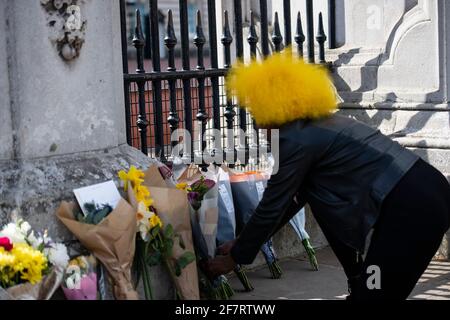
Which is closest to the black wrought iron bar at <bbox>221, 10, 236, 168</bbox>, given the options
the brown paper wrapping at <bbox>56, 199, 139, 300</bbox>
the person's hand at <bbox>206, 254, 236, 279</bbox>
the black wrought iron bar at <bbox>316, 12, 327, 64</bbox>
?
the black wrought iron bar at <bbox>316, 12, 327, 64</bbox>

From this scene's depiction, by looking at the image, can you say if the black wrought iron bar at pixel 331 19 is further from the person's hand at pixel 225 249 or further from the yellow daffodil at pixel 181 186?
the person's hand at pixel 225 249

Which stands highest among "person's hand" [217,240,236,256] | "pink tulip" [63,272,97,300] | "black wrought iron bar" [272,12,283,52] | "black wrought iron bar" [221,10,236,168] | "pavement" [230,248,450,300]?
"black wrought iron bar" [272,12,283,52]

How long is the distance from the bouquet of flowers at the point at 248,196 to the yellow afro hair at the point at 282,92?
5.26 feet

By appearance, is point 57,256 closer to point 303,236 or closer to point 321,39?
point 303,236

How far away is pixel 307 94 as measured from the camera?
14.2ft

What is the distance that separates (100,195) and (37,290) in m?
0.73

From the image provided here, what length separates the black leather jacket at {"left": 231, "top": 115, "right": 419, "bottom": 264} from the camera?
14.0ft

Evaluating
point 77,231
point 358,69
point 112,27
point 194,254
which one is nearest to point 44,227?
point 77,231

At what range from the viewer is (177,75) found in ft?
20.8

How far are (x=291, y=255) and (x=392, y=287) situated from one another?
2553mm

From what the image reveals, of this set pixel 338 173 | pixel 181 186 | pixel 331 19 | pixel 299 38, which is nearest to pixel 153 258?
pixel 181 186

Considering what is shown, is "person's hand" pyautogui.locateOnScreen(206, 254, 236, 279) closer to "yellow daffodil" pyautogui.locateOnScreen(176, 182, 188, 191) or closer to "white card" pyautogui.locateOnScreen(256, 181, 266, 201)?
"yellow daffodil" pyautogui.locateOnScreen(176, 182, 188, 191)

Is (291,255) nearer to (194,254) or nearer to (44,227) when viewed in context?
(194,254)

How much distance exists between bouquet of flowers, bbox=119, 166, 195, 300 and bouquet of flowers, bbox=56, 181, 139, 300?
127 millimetres
